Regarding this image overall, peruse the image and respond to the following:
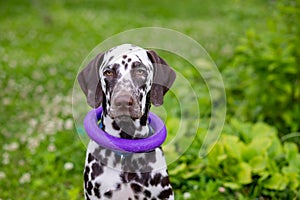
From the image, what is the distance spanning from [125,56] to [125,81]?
0.18 metres

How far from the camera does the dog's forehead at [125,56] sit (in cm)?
282

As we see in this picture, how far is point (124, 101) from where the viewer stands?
2.69m

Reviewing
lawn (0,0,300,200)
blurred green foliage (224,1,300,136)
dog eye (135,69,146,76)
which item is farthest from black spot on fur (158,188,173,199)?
blurred green foliage (224,1,300,136)

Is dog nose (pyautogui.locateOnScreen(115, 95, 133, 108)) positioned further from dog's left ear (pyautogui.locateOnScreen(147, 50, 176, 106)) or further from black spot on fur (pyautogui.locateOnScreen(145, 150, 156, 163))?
black spot on fur (pyautogui.locateOnScreen(145, 150, 156, 163))

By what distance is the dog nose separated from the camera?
2684 millimetres

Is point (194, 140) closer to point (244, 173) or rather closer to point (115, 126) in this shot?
point (244, 173)

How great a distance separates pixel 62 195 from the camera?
192 inches

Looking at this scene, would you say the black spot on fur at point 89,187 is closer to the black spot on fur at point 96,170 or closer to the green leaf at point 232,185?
the black spot on fur at point 96,170

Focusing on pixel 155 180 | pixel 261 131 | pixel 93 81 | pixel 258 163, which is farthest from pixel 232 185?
pixel 93 81

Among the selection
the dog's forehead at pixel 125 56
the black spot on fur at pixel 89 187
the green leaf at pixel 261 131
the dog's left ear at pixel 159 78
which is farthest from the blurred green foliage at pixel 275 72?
the black spot on fur at pixel 89 187

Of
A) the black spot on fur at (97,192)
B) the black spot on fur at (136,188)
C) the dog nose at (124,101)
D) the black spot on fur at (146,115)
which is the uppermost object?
the dog nose at (124,101)

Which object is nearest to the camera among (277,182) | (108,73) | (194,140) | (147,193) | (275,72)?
(108,73)

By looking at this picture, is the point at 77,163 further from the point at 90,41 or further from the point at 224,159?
the point at 90,41

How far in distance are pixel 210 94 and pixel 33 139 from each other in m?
2.44
